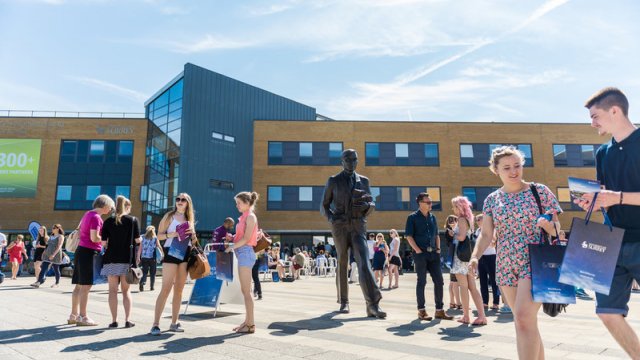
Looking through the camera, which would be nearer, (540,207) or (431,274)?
(540,207)

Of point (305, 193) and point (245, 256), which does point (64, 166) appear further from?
point (245, 256)

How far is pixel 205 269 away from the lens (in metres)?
5.72

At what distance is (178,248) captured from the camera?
555cm

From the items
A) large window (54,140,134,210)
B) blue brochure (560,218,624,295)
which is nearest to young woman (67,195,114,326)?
blue brochure (560,218,624,295)

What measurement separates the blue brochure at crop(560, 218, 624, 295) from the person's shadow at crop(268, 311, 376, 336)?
11.8 ft

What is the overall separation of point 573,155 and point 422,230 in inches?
1298

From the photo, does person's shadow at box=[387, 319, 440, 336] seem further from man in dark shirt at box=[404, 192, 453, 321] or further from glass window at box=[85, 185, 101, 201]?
glass window at box=[85, 185, 101, 201]

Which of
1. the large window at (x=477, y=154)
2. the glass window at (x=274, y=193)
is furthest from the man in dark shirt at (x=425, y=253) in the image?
the large window at (x=477, y=154)

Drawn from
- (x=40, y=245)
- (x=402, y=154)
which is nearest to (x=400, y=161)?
(x=402, y=154)

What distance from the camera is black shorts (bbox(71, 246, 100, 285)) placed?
6.09m

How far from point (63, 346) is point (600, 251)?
5.10 m

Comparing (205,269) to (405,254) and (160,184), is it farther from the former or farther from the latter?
(160,184)

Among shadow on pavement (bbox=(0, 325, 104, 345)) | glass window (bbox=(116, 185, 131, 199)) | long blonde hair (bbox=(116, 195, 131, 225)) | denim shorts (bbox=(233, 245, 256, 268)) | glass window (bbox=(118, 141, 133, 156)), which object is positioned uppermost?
glass window (bbox=(118, 141, 133, 156))

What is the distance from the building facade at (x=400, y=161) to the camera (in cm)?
3253
